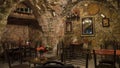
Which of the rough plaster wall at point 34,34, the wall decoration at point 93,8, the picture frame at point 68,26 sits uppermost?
the wall decoration at point 93,8

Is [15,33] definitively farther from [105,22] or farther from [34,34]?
[105,22]

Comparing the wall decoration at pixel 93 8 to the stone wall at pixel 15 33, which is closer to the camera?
the wall decoration at pixel 93 8

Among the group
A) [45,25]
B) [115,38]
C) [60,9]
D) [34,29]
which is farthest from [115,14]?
[34,29]

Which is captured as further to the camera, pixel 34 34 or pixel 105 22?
pixel 34 34

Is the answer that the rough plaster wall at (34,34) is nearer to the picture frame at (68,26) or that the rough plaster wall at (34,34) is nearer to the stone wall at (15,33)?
the stone wall at (15,33)

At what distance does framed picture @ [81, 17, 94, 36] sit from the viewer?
349 inches

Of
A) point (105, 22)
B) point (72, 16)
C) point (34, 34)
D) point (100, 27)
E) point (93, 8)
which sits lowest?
point (34, 34)

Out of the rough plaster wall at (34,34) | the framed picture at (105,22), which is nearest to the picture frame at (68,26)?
the framed picture at (105,22)

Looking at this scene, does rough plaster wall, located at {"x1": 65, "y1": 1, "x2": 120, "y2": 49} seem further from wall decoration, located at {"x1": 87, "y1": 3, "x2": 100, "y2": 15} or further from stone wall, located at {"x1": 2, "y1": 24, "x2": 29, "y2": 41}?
stone wall, located at {"x1": 2, "y1": 24, "x2": 29, "y2": 41}

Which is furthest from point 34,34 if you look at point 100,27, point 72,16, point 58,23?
point 100,27

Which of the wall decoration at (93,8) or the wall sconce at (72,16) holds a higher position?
the wall decoration at (93,8)

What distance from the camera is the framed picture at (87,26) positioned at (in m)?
8.88

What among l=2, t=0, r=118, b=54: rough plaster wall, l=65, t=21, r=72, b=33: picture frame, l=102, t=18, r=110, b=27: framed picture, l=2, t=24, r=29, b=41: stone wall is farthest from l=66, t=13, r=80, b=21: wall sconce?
l=2, t=24, r=29, b=41: stone wall

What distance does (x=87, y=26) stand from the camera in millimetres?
9000
